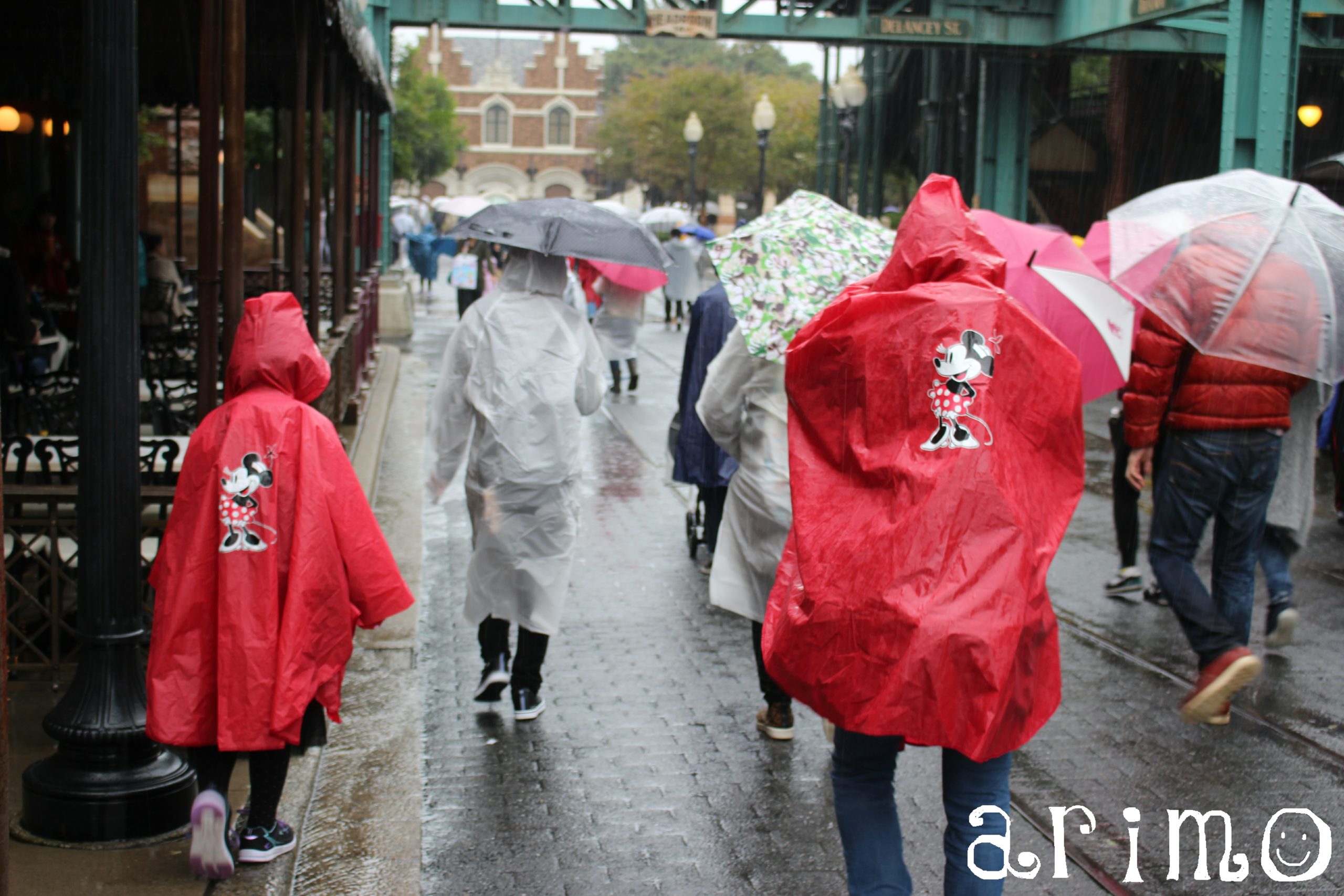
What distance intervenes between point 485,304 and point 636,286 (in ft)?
17.7

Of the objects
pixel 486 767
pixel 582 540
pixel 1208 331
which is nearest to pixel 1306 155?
pixel 582 540

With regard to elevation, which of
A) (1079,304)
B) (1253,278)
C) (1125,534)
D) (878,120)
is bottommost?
(1125,534)

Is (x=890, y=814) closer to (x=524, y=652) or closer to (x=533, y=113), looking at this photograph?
(x=524, y=652)

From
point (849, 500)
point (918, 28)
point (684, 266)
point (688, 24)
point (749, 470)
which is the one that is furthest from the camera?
point (918, 28)

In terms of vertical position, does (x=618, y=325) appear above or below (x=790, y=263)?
below

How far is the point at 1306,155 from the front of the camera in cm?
2256

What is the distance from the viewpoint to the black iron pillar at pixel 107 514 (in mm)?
4105

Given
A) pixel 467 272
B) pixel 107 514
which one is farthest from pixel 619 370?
pixel 107 514

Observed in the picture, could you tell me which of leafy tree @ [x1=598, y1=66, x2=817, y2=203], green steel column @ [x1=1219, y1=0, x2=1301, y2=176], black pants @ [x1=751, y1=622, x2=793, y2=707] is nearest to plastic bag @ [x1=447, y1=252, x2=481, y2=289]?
green steel column @ [x1=1219, y1=0, x2=1301, y2=176]

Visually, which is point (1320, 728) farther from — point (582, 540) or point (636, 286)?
point (636, 286)

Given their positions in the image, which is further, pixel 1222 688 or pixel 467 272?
pixel 467 272

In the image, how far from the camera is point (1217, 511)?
18.4 ft

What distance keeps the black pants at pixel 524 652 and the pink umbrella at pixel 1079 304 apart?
2306 millimetres

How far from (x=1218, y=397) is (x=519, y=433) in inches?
107
